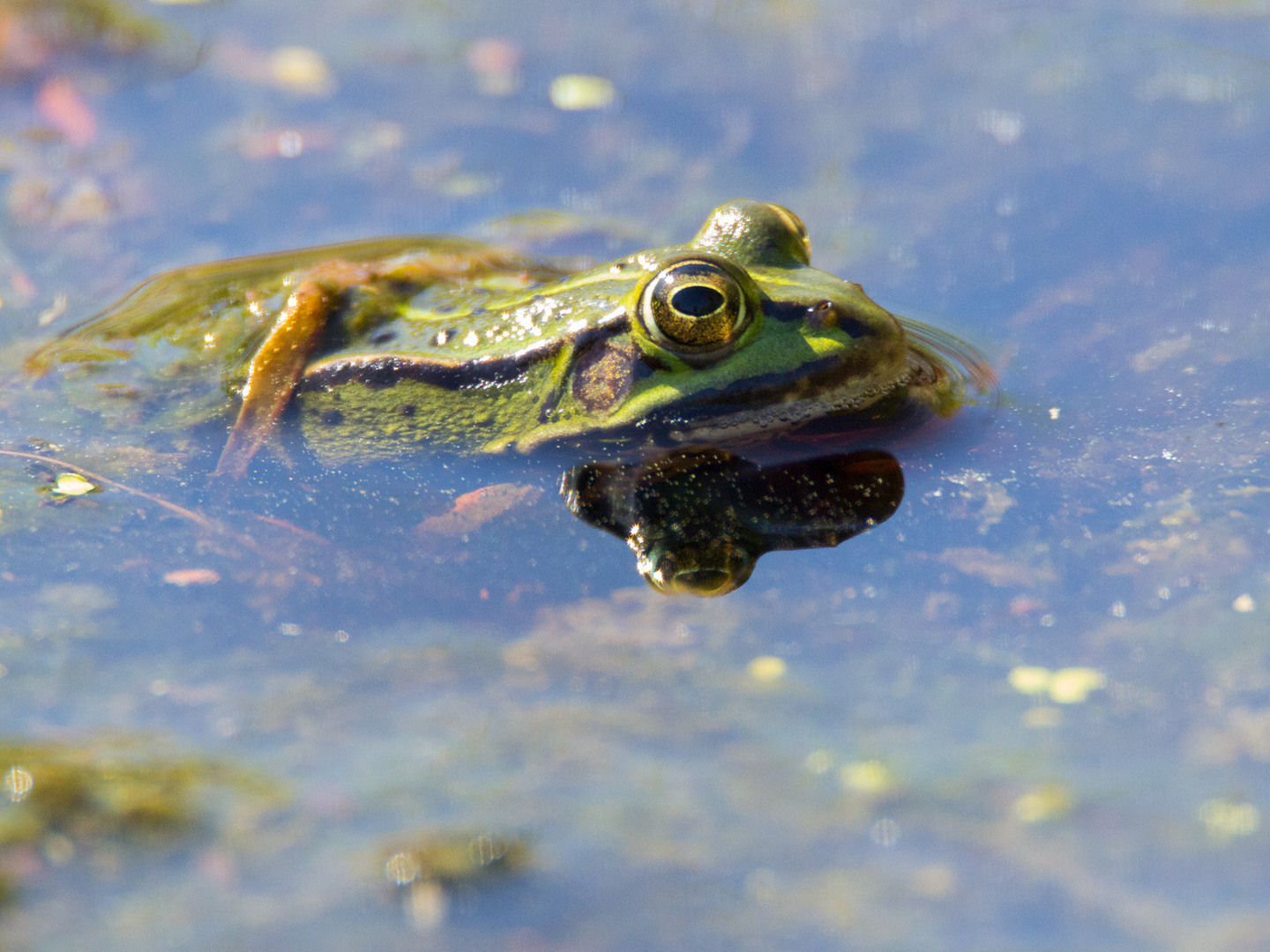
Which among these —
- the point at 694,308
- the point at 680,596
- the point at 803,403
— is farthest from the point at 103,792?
the point at 803,403

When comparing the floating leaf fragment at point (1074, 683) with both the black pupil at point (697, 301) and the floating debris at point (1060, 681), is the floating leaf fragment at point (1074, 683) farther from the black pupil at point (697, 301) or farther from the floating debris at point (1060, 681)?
the black pupil at point (697, 301)

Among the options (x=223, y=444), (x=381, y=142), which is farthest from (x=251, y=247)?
(x=223, y=444)

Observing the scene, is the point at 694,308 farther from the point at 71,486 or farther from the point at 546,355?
the point at 71,486

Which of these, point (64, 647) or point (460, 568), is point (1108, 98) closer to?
point (460, 568)

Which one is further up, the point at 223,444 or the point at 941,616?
the point at 223,444

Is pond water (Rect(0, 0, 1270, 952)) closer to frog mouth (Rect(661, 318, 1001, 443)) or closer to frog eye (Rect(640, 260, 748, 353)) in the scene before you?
frog mouth (Rect(661, 318, 1001, 443))
